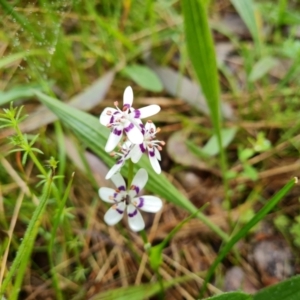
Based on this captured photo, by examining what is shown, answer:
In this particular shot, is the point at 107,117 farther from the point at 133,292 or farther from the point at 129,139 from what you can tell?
the point at 133,292

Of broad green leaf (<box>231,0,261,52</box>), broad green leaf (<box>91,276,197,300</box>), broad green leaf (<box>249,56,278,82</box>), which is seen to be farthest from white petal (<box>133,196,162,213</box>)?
broad green leaf (<box>231,0,261,52</box>)

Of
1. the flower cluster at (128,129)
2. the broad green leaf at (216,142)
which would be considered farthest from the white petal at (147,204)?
the broad green leaf at (216,142)

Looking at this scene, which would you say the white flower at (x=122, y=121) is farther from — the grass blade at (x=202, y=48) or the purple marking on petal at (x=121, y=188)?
the grass blade at (x=202, y=48)

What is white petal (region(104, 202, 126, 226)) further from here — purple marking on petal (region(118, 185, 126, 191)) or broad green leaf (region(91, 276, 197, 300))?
broad green leaf (region(91, 276, 197, 300))

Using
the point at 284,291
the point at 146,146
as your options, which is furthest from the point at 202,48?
the point at 284,291

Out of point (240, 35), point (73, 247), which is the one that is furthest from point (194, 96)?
point (73, 247)

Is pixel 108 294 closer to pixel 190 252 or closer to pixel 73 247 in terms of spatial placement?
pixel 73 247
